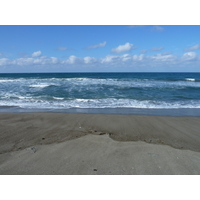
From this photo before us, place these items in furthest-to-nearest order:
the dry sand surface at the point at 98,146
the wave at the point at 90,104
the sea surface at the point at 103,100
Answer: the wave at the point at 90,104 < the sea surface at the point at 103,100 < the dry sand surface at the point at 98,146

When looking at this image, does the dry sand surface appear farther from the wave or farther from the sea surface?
the wave

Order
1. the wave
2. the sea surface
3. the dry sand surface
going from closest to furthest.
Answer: the dry sand surface < the sea surface < the wave

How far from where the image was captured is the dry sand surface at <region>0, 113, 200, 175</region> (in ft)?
9.71

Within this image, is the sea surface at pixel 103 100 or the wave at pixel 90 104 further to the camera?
the wave at pixel 90 104

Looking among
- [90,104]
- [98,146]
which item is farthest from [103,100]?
[98,146]

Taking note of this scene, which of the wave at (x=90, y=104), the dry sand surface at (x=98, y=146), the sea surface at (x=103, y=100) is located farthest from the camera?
the wave at (x=90, y=104)

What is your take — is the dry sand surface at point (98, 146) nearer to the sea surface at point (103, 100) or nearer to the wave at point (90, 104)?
the sea surface at point (103, 100)

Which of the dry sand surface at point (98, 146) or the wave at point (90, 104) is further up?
the wave at point (90, 104)

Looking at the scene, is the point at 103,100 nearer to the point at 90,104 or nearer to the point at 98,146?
the point at 90,104

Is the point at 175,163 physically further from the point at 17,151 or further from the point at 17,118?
the point at 17,118

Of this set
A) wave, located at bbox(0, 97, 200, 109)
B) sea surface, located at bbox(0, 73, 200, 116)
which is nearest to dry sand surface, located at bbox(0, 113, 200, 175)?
sea surface, located at bbox(0, 73, 200, 116)

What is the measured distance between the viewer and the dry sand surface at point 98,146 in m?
2.96

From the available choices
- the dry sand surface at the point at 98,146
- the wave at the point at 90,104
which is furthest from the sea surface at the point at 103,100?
the dry sand surface at the point at 98,146

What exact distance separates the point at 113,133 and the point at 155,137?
4.45ft
